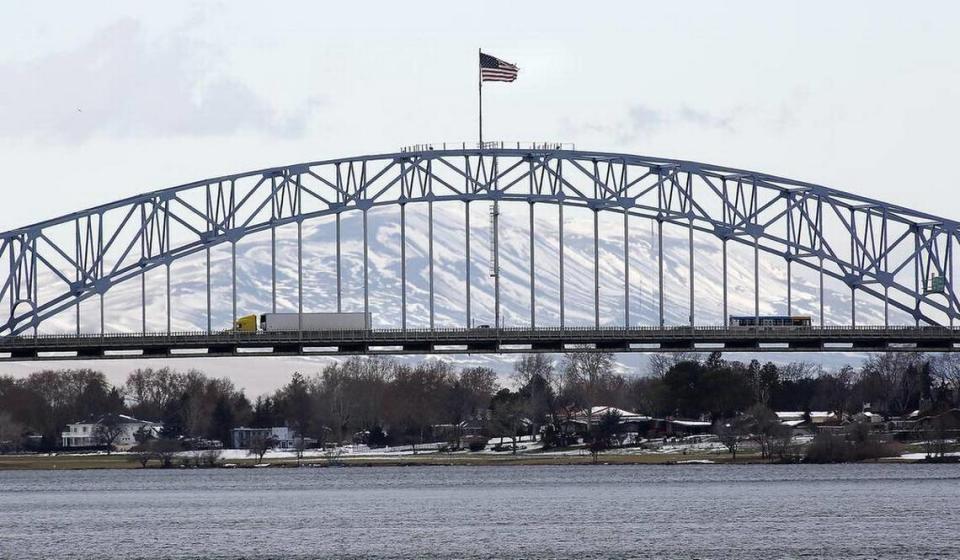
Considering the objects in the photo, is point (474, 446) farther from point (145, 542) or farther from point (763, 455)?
point (145, 542)

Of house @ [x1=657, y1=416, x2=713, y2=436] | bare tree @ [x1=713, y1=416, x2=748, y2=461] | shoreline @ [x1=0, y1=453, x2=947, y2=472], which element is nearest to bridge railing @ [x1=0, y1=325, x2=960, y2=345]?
shoreline @ [x1=0, y1=453, x2=947, y2=472]

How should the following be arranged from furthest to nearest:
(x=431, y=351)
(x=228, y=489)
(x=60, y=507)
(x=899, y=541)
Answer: (x=431, y=351) < (x=228, y=489) < (x=60, y=507) < (x=899, y=541)

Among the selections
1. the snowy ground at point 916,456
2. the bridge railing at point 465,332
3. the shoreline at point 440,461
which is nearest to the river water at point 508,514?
the snowy ground at point 916,456

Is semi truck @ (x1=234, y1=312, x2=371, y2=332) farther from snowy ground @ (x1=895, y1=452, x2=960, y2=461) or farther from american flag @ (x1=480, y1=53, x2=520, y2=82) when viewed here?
snowy ground @ (x1=895, y1=452, x2=960, y2=461)

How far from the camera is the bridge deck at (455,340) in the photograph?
15638cm

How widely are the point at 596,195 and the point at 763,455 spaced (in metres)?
23.9

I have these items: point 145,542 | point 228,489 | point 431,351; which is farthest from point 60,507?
point 431,351

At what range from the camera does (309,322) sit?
537 ft

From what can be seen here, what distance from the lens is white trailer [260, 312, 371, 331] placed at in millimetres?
162125

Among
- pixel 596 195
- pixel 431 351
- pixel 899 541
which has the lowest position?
pixel 899 541

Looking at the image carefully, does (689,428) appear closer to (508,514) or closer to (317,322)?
(317,322)

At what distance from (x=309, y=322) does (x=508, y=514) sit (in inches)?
2214

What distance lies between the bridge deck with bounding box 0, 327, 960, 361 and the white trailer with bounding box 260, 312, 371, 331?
1.97 m

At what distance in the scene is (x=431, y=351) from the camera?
158 metres
